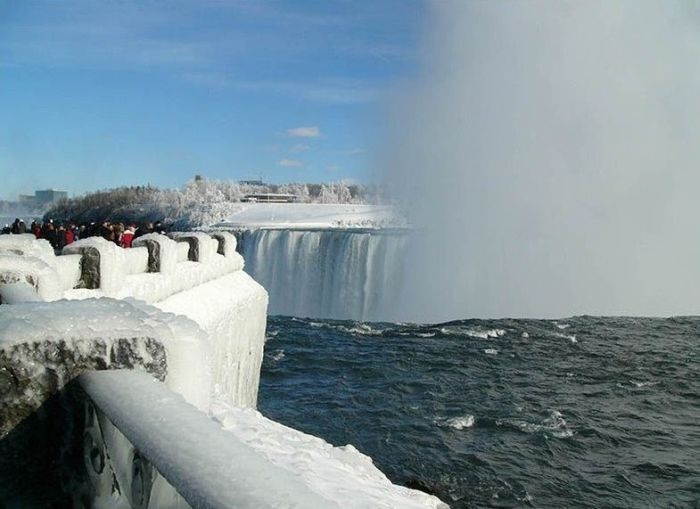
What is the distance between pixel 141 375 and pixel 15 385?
1.22ft

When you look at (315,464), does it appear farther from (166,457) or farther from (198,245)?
(198,245)

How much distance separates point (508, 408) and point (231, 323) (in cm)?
784

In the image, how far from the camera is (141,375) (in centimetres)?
194

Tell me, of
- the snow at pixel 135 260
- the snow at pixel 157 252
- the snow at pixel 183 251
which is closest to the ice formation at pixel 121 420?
the snow at pixel 135 260

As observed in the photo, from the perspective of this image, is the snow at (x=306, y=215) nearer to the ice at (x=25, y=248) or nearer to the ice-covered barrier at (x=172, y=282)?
the ice-covered barrier at (x=172, y=282)

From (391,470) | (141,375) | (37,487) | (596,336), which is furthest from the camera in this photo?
(596,336)

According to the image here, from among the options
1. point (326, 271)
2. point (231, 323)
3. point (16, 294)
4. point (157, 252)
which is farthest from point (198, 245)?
point (326, 271)

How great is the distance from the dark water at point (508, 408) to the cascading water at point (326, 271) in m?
7.92

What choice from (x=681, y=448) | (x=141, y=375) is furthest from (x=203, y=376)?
(x=681, y=448)

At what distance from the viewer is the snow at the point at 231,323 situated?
22.2ft

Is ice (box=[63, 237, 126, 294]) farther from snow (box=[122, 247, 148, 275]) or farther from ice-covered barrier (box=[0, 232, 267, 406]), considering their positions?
snow (box=[122, 247, 148, 275])

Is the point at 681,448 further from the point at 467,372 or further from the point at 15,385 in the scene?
the point at 15,385

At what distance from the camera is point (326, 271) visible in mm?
31859

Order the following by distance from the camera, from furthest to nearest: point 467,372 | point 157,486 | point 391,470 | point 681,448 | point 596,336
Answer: point 596,336
point 467,372
point 681,448
point 391,470
point 157,486
